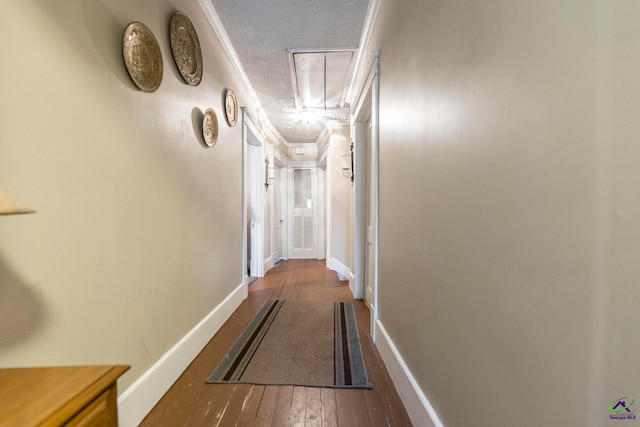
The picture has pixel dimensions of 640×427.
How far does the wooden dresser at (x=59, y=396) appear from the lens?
514 millimetres

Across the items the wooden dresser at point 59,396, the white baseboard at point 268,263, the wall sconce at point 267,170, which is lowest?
the white baseboard at point 268,263

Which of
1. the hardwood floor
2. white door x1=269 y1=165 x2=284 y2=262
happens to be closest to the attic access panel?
white door x1=269 y1=165 x2=284 y2=262

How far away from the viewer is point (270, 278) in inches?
167

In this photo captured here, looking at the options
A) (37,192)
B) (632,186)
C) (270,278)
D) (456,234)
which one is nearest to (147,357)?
(37,192)

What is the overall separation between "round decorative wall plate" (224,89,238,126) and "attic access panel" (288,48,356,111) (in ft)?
2.17

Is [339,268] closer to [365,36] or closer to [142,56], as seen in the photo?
[365,36]

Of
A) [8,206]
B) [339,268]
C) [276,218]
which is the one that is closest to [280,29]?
[8,206]

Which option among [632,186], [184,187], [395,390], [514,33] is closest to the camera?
[632,186]

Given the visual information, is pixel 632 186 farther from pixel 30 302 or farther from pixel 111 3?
pixel 111 3

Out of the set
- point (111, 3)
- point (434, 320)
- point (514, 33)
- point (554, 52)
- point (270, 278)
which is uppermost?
point (111, 3)

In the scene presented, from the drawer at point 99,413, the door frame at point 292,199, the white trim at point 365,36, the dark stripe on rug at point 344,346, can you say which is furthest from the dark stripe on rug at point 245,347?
the door frame at point 292,199

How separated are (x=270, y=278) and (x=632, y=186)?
13.6ft

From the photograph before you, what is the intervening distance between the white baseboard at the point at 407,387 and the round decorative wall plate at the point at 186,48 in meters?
2.12

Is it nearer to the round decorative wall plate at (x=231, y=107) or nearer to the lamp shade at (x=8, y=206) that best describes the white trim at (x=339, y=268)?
the round decorative wall plate at (x=231, y=107)
